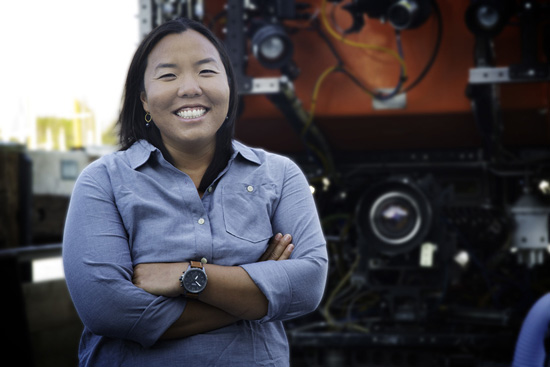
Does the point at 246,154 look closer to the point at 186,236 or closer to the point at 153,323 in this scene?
the point at 186,236

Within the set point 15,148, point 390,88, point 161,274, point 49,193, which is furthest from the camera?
point 49,193

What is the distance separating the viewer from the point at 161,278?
5.50 feet

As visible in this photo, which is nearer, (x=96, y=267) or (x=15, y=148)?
(x=96, y=267)

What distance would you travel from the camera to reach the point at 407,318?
13.7 feet

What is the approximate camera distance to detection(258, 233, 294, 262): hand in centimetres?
182

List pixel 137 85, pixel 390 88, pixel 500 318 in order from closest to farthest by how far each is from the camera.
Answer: pixel 137 85 < pixel 500 318 < pixel 390 88

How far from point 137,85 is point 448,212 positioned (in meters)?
2.96

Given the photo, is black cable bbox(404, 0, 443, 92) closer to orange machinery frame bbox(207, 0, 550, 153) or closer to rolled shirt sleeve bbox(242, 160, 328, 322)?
orange machinery frame bbox(207, 0, 550, 153)

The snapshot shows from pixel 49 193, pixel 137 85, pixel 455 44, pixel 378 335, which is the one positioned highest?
pixel 455 44

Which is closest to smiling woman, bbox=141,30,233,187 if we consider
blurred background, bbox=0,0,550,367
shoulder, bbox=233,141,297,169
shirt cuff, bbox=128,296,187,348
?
shoulder, bbox=233,141,297,169

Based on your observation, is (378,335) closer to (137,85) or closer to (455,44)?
(455,44)

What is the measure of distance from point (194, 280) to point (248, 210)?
0.26m

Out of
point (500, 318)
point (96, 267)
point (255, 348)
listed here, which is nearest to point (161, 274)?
point (96, 267)

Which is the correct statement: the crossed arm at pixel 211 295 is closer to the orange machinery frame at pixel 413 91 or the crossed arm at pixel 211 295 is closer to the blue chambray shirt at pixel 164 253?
the blue chambray shirt at pixel 164 253
